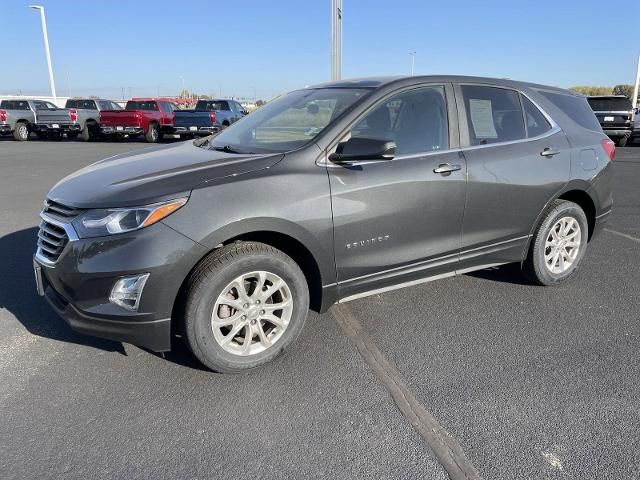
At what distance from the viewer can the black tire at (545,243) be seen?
4.13 m

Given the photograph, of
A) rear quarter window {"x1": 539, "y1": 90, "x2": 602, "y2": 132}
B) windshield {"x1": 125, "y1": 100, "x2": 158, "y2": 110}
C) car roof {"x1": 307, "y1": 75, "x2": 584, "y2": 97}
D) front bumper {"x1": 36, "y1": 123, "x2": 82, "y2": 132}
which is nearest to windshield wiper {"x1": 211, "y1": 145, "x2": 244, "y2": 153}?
car roof {"x1": 307, "y1": 75, "x2": 584, "y2": 97}

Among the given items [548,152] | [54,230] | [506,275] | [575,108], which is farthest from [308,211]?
[575,108]

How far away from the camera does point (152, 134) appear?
66.7 ft

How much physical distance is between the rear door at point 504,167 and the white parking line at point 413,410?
102 centimetres

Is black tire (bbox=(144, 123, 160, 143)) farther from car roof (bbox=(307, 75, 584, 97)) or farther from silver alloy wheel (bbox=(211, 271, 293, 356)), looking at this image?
silver alloy wheel (bbox=(211, 271, 293, 356))

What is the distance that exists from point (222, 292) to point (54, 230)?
1068 mm

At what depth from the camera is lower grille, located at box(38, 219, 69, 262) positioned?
9.13 feet

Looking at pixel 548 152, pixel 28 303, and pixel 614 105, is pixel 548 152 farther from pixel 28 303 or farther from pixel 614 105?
pixel 614 105

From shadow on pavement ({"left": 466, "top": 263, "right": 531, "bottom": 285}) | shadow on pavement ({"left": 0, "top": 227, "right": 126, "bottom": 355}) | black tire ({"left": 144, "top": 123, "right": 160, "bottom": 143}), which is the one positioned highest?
black tire ({"left": 144, "top": 123, "right": 160, "bottom": 143})

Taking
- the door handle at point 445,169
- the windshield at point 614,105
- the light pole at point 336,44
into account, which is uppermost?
the light pole at point 336,44

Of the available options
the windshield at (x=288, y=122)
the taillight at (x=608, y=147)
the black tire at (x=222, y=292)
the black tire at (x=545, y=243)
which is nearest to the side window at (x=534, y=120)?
the black tire at (x=545, y=243)

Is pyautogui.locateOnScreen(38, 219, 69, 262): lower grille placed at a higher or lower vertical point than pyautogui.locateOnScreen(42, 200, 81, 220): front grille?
lower

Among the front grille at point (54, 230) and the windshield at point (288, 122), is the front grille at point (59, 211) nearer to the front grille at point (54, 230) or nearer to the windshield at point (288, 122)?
the front grille at point (54, 230)

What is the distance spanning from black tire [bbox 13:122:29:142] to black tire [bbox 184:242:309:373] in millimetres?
22066
